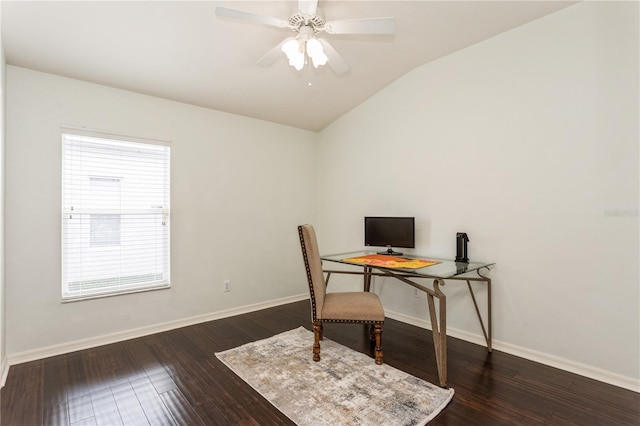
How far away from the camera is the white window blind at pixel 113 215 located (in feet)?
9.02

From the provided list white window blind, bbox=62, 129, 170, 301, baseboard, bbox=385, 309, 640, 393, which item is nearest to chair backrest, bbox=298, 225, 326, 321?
baseboard, bbox=385, 309, 640, 393

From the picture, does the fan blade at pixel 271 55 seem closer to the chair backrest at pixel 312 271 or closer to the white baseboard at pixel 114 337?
the chair backrest at pixel 312 271

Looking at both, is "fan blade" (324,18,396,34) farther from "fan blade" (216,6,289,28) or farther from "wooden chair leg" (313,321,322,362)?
"wooden chair leg" (313,321,322,362)

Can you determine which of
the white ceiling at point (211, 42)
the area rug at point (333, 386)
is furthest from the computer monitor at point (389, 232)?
the white ceiling at point (211, 42)

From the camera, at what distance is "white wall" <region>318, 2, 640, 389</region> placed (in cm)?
215

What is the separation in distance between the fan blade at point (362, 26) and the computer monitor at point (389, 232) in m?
1.85

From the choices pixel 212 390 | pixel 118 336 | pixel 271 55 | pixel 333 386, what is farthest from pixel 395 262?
pixel 118 336

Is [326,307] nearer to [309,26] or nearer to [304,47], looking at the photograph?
[304,47]

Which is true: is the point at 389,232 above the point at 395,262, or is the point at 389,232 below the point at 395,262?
above

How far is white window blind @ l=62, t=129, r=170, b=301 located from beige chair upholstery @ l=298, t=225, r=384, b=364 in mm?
1671

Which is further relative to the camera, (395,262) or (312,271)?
(395,262)

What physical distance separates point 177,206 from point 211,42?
1656mm

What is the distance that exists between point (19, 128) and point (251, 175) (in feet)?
6.86

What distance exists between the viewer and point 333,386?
7.05 ft
